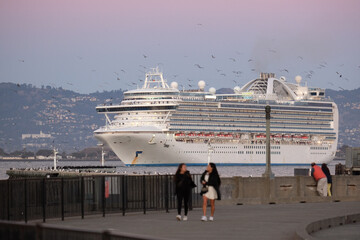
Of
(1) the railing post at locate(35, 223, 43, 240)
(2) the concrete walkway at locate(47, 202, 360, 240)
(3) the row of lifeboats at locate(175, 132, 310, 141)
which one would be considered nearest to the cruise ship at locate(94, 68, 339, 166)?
(3) the row of lifeboats at locate(175, 132, 310, 141)

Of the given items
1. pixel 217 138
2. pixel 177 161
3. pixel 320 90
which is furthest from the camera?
pixel 320 90

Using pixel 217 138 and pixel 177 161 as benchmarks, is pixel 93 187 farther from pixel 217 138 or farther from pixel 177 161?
pixel 217 138

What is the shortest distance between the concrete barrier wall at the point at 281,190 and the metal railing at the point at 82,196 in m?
2.30

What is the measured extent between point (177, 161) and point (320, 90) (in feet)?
121

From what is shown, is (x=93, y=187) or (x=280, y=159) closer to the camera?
(x=93, y=187)

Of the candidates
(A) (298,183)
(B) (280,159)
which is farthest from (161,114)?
(A) (298,183)

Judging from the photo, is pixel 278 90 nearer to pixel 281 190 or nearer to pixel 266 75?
pixel 266 75

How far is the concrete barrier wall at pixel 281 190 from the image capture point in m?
27.6

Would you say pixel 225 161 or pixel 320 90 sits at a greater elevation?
pixel 320 90

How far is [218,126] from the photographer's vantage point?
128 metres

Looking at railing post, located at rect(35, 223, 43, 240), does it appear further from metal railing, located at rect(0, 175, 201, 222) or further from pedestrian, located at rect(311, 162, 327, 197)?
pedestrian, located at rect(311, 162, 327, 197)

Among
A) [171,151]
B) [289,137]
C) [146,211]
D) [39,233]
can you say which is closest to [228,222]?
[146,211]

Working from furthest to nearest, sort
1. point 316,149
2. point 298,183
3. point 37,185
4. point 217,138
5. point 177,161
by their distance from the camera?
point 316,149
point 217,138
point 177,161
point 298,183
point 37,185

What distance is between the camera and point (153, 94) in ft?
407
